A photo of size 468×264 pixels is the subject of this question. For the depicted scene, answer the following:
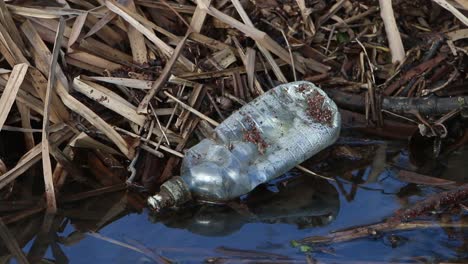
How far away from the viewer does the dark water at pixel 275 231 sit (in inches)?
107

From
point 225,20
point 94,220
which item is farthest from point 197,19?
point 94,220

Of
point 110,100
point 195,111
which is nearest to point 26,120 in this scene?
point 110,100

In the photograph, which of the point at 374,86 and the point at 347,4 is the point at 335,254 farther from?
the point at 347,4

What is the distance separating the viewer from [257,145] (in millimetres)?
3279

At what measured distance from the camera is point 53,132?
3.30 meters

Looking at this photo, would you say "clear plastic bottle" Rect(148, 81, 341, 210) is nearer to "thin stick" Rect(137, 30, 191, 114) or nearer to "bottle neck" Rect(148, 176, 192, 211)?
"bottle neck" Rect(148, 176, 192, 211)

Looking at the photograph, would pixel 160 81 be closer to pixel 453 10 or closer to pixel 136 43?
pixel 136 43

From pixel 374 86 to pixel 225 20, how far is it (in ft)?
2.73

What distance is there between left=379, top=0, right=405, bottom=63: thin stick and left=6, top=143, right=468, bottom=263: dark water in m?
0.74

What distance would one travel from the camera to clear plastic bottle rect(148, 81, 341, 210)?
3102mm

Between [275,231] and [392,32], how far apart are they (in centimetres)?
144

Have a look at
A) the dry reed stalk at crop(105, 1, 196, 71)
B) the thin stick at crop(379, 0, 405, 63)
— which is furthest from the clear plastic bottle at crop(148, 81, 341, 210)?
the thin stick at crop(379, 0, 405, 63)

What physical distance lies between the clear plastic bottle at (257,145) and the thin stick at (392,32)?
1.89ft

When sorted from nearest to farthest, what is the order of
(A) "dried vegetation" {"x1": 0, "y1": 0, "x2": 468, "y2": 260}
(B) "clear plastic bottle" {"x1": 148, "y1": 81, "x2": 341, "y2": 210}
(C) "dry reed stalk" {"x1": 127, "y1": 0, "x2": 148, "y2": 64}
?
1. (B) "clear plastic bottle" {"x1": 148, "y1": 81, "x2": 341, "y2": 210}
2. (A) "dried vegetation" {"x1": 0, "y1": 0, "x2": 468, "y2": 260}
3. (C) "dry reed stalk" {"x1": 127, "y1": 0, "x2": 148, "y2": 64}
